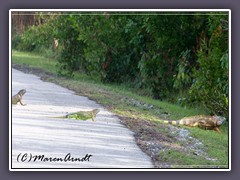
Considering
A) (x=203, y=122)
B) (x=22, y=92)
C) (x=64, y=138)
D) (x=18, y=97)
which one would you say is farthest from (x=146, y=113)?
(x=18, y=97)

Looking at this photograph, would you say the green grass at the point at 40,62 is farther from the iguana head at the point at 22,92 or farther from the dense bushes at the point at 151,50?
the iguana head at the point at 22,92

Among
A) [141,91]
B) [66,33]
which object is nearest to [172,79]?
[141,91]

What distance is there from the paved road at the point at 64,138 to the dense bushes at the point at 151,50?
81 centimetres

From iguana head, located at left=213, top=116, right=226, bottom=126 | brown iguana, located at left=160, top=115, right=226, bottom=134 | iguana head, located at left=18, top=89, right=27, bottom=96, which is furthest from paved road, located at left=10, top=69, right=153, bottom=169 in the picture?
iguana head, located at left=213, top=116, right=226, bottom=126

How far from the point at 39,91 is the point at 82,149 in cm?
124

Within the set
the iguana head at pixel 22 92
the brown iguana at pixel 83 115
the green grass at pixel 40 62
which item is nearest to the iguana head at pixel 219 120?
the brown iguana at pixel 83 115

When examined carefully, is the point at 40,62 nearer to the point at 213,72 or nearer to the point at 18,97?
the point at 18,97

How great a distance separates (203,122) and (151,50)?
5.38ft

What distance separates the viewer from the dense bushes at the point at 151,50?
11086mm

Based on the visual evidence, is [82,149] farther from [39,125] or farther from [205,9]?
[205,9]

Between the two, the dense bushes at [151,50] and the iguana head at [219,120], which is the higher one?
the dense bushes at [151,50]

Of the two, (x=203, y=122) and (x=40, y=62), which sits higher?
(x=40, y=62)

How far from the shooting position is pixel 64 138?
976cm

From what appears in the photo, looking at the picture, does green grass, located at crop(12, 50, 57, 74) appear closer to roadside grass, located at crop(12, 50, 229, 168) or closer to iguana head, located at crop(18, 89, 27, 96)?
roadside grass, located at crop(12, 50, 229, 168)
